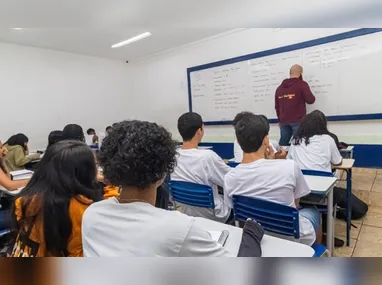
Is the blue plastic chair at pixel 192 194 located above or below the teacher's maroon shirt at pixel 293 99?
below

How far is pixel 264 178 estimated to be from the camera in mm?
1365

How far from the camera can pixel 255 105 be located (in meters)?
4.84

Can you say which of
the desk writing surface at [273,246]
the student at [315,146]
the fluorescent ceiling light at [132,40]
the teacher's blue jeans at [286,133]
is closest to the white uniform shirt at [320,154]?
the student at [315,146]

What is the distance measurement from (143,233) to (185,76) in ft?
17.9

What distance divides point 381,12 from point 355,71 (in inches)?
147

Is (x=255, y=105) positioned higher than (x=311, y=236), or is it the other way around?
(x=255, y=105)

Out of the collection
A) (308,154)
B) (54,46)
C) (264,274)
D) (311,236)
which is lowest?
(311,236)

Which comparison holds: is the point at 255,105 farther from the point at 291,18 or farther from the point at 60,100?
the point at 291,18

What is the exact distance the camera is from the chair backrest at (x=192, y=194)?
163cm

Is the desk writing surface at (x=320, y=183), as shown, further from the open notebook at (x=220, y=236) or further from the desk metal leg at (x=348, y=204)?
the open notebook at (x=220, y=236)

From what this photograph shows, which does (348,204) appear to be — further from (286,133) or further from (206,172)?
(286,133)

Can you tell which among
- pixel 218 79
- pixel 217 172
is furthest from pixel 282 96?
pixel 217 172

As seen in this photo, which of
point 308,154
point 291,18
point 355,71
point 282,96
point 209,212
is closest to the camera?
point 291,18

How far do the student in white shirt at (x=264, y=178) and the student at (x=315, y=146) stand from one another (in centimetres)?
77
